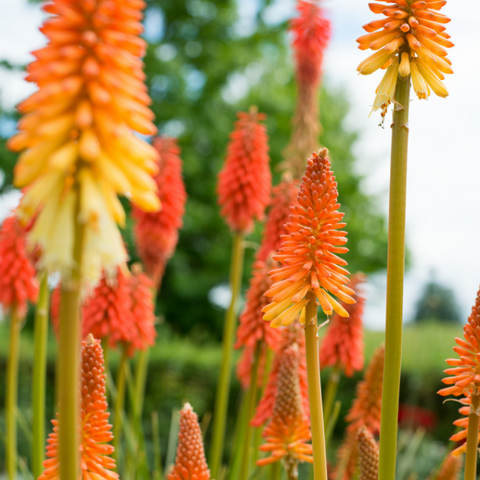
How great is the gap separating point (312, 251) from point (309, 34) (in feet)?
15.3

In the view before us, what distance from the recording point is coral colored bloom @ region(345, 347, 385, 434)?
333 centimetres

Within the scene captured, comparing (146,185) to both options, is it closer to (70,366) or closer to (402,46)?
(70,366)

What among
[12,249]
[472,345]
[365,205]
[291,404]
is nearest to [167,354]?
[12,249]

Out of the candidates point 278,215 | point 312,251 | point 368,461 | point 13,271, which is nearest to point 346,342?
point 278,215

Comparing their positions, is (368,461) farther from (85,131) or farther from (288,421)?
(85,131)

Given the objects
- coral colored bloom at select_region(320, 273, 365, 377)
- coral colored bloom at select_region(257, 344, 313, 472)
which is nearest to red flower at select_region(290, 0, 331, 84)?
coral colored bloom at select_region(320, 273, 365, 377)

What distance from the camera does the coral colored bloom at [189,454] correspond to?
2.08m

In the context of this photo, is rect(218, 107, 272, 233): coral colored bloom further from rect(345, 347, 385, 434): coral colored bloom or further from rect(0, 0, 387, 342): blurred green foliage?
rect(0, 0, 387, 342): blurred green foliage

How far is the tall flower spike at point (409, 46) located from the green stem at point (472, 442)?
1114 mm

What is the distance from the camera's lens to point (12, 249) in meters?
4.55

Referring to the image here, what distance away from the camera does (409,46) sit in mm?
1911

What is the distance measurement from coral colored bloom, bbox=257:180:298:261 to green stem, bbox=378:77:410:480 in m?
2.12

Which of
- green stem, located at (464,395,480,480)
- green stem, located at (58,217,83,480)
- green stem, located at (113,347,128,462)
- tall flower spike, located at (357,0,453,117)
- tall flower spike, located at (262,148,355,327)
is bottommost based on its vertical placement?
green stem, located at (113,347,128,462)

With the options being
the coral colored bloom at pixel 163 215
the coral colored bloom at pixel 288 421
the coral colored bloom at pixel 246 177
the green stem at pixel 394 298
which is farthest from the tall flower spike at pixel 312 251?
the coral colored bloom at pixel 163 215
